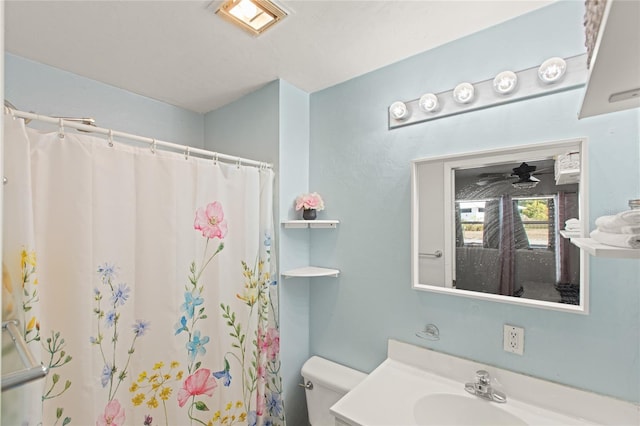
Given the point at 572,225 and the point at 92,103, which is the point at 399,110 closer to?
the point at 572,225

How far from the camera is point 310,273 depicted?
1.73 m

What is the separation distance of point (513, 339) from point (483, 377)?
0.20 meters

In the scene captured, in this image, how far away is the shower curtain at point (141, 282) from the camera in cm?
105

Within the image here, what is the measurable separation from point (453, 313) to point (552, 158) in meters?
0.76

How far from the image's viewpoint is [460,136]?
1402mm

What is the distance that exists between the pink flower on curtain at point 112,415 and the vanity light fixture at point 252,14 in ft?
5.31

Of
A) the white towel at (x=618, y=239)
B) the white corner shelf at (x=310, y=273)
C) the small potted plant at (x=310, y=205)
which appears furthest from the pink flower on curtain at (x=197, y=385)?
the white towel at (x=618, y=239)

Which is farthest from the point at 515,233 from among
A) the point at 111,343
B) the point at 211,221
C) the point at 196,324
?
the point at 111,343

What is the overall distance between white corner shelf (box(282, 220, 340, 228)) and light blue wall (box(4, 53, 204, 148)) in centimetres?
111

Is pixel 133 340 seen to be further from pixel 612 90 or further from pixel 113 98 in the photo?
pixel 612 90

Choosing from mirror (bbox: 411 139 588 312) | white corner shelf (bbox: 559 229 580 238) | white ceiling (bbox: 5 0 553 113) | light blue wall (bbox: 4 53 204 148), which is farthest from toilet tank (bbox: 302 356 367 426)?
light blue wall (bbox: 4 53 204 148)

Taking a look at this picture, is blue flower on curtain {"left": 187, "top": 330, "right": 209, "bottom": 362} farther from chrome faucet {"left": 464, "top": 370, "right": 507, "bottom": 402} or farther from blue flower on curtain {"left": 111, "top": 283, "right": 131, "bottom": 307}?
chrome faucet {"left": 464, "top": 370, "right": 507, "bottom": 402}

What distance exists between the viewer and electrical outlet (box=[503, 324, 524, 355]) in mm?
1232

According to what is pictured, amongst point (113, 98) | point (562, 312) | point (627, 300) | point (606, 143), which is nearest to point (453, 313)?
point (562, 312)
